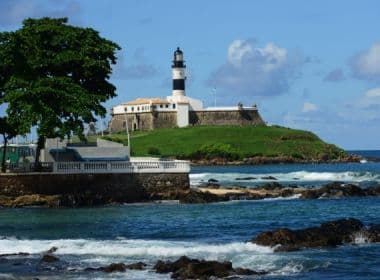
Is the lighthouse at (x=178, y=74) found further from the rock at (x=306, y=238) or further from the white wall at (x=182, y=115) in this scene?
the rock at (x=306, y=238)

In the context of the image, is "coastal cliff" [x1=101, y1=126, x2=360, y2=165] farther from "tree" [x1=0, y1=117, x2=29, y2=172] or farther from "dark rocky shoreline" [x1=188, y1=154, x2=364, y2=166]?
"tree" [x1=0, y1=117, x2=29, y2=172]

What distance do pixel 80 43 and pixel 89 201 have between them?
959cm

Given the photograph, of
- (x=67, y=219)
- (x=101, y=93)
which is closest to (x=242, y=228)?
(x=67, y=219)

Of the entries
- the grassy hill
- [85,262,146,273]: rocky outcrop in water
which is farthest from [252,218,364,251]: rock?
the grassy hill

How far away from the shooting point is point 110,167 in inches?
1988

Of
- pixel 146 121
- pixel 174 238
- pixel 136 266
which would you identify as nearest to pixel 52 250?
pixel 136 266

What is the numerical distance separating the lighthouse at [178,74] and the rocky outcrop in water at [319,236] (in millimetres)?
126060

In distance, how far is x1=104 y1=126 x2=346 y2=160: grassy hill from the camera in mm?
150500

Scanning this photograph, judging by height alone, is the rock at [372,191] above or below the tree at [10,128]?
below

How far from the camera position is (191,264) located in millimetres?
24516

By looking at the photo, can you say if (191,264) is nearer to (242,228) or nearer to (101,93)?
(242,228)

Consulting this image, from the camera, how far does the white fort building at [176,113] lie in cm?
17012

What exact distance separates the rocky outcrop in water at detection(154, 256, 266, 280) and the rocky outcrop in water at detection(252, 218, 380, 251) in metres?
4.58

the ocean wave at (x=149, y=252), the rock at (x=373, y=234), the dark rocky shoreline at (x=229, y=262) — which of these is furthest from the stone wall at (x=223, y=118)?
the ocean wave at (x=149, y=252)
